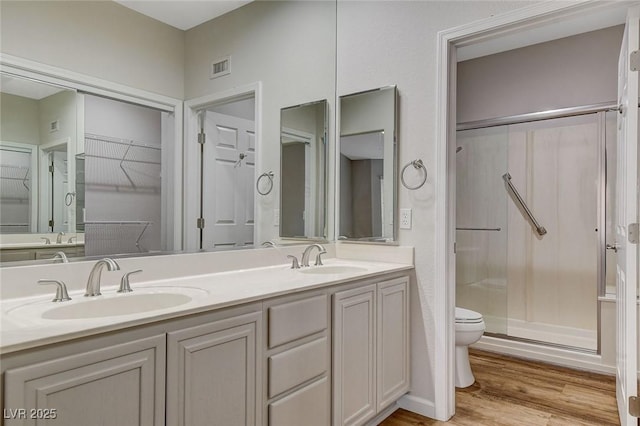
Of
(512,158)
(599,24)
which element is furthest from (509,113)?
(599,24)

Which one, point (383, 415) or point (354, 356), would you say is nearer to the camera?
point (354, 356)

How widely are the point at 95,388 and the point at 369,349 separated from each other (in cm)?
125

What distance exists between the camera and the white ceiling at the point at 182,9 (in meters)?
1.74

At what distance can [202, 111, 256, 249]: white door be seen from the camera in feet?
6.48

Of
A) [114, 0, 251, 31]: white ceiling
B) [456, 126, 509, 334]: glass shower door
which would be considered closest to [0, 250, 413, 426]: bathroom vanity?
[114, 0, 251, 31]: white ceiling

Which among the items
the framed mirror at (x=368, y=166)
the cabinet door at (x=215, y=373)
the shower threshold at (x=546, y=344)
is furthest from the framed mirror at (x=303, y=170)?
the shower threshold at (x=546, y=344)

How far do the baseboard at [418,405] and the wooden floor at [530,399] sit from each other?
0.11 feet

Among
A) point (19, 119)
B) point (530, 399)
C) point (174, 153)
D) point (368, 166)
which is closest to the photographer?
point (19, 119)

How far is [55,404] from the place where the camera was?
94 cm

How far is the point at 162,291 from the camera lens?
1499 mm

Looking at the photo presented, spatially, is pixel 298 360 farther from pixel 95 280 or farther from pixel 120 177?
pixel 120 177

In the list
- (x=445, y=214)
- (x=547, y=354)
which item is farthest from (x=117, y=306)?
(x=547, y=354)

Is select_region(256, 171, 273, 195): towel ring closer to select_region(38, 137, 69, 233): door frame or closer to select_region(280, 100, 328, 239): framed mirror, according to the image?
select_region(280, 100, 328, 239): framed mirror

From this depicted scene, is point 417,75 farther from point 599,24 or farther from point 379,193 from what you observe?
point 599,24
